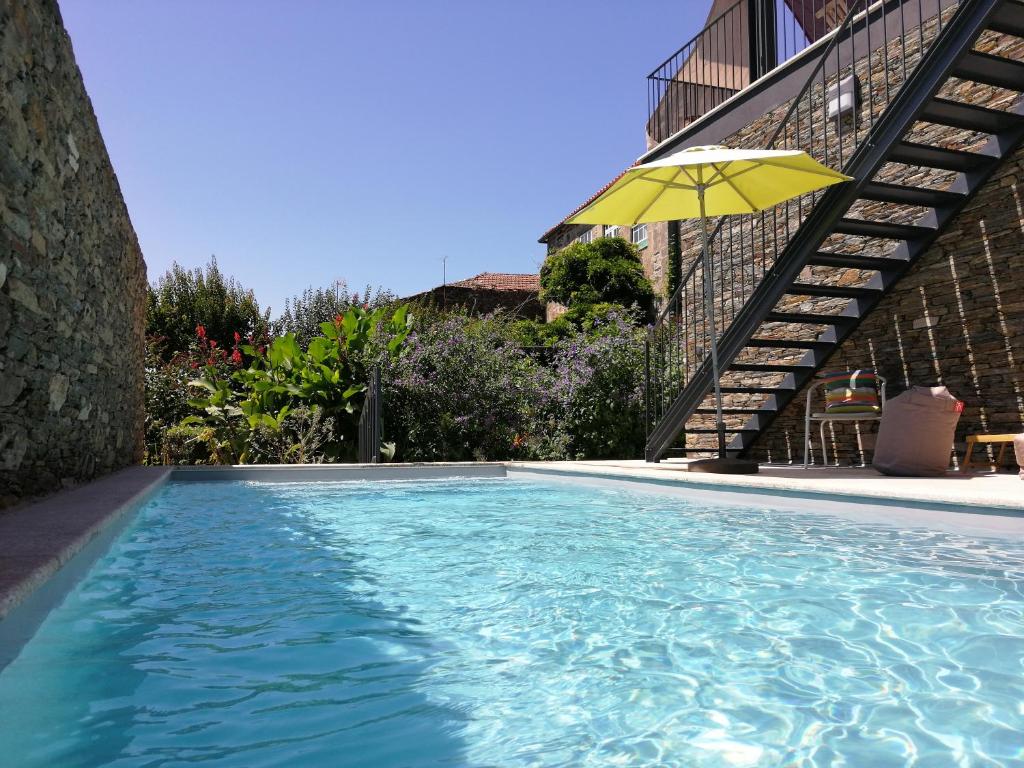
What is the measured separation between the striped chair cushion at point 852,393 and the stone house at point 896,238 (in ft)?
1.87

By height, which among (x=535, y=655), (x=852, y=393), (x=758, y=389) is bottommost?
(x=535, y=655)

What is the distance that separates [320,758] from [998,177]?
22.0 feet

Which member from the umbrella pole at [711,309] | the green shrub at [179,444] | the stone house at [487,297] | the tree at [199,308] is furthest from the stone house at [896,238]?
the stone house at [487,297]

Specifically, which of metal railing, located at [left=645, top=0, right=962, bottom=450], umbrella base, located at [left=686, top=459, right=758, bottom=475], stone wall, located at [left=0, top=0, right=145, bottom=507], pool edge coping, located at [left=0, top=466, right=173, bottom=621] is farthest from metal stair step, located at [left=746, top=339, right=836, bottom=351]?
stone wall, located at [left=0, top=0, right=145, bottom=507]

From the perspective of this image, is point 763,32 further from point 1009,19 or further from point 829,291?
point 829,291

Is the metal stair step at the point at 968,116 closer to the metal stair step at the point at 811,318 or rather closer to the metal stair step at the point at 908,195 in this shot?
the metal stair step at the point at 908,195

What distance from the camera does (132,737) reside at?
5.08 ft

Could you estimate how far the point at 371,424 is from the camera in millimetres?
8305

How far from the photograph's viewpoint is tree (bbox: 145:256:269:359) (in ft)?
46.3

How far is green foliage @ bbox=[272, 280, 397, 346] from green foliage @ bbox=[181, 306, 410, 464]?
3468 millimetres

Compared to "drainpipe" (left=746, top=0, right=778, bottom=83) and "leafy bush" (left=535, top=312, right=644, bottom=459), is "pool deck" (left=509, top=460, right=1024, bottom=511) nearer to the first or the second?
"leafy bush" (left=535, top=312, right=644, bottom=459)

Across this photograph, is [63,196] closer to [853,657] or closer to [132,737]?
[132,737]

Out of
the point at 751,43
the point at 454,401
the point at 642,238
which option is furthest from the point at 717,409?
the point at 642,238

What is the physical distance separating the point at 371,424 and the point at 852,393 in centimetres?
481
